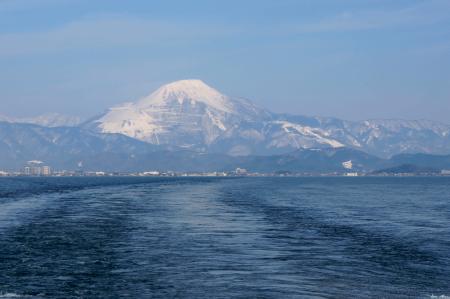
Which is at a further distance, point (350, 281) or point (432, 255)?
point (432, 255)

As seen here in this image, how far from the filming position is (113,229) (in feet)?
212

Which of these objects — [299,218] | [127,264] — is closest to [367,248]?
[127,264]

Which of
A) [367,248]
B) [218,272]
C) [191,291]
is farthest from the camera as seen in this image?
[367,248]

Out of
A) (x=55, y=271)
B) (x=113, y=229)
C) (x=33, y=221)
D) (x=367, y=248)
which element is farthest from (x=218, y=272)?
(x=33, y=221)

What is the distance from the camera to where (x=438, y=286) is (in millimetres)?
35688

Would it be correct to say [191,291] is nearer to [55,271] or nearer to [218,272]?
[218,272]

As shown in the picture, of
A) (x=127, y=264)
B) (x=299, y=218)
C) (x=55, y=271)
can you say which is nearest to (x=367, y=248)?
(x=127, y=264)

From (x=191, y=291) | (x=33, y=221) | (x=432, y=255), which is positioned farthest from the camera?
(x=33, y=221)

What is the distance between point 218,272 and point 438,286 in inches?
442

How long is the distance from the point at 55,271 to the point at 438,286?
19.6 metres

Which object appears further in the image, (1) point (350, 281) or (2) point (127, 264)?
(2) point (127, 264)

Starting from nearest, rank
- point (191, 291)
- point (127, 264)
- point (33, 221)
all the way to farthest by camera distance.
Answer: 1. point (191, 291)
2. point (127, 264)
3. point (33, 221)

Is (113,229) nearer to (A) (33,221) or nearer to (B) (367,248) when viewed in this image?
(A) (33,221)

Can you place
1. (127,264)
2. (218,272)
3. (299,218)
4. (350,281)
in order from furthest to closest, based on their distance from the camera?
(299,218)
(127,264)
(218,272)
(350,281)
